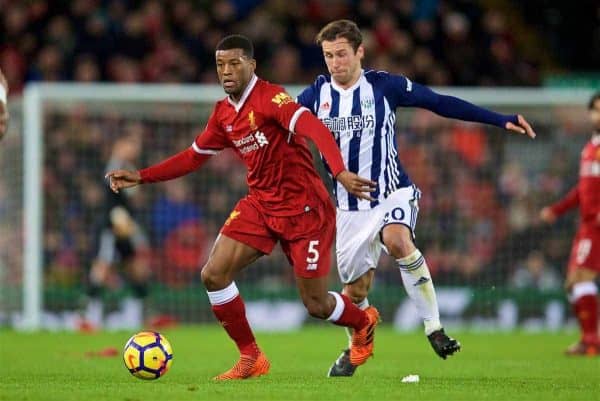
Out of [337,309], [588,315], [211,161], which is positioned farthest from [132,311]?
[337,309]

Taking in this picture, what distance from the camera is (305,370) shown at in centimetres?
969

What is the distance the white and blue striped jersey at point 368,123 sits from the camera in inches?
341

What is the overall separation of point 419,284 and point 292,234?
966 millimetres

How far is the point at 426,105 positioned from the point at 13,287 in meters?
8.39

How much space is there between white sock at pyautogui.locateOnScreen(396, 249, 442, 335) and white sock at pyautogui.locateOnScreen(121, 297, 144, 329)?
7.77 m

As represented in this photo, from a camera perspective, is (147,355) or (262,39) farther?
(262,39)

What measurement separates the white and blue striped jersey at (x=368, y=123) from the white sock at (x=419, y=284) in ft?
1.62

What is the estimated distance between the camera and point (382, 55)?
736 inches

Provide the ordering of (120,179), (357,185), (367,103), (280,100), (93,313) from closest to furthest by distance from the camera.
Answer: (357,185) < (280,100) < (120,179) < (367,103) < (93,313)

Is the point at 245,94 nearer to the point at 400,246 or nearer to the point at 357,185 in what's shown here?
the point at 357,185

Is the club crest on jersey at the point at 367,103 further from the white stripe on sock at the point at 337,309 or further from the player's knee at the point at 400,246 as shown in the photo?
the white stripe on sock at the point at 337,309

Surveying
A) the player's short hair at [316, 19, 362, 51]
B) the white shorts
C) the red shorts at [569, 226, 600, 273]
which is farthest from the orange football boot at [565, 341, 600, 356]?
the player's short hair at [316, 19, 362, 51]

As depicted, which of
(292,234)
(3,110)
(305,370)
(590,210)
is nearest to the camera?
(3,110)

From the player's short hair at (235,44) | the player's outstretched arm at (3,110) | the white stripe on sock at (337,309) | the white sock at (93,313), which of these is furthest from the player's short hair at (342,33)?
the white sock at (93,313)
